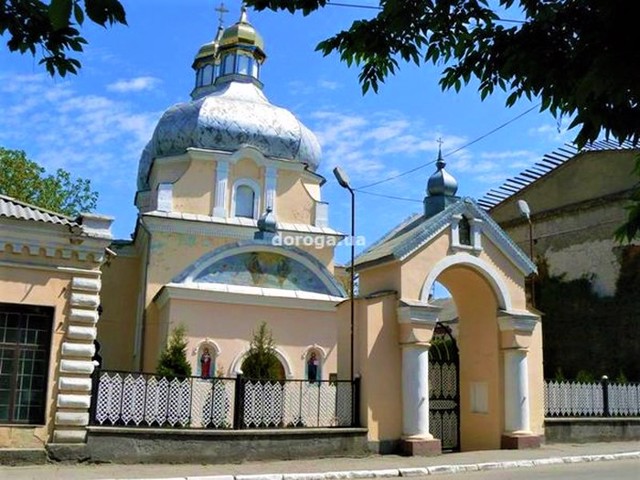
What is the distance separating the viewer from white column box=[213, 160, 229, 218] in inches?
998

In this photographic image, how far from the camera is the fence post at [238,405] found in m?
12.6

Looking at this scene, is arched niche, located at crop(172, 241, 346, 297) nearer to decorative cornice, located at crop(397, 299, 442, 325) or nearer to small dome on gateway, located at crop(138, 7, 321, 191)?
small dome on gateway, located at crop(138, 7, 321, 191)

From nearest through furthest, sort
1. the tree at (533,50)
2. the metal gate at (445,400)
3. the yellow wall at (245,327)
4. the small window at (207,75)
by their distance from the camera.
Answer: the tree at (533,50)
the metal gate at (445,400)
the yellow wall at (245,327)
the small window at (207,75)

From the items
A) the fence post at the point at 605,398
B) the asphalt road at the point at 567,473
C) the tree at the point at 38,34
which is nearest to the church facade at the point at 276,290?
the asphalt road at the point at 567,473

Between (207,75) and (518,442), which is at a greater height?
(207,75)

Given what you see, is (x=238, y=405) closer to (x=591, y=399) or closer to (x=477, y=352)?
(x=477, y=352)

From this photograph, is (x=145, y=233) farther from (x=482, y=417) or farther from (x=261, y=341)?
(x=482, y=417)

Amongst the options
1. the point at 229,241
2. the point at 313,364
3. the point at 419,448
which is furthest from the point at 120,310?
the point at 419,448

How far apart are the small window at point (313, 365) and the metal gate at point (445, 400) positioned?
586cm

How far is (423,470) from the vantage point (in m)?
12.0

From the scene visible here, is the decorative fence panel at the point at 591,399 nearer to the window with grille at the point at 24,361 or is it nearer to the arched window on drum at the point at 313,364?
the arched window on drum at the point at 313,364

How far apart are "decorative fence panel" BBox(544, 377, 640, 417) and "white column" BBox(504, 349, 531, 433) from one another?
4.11ft

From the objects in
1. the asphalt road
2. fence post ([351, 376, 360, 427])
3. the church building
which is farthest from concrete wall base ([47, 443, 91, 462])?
the church building

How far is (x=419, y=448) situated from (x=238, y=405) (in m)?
3.60
